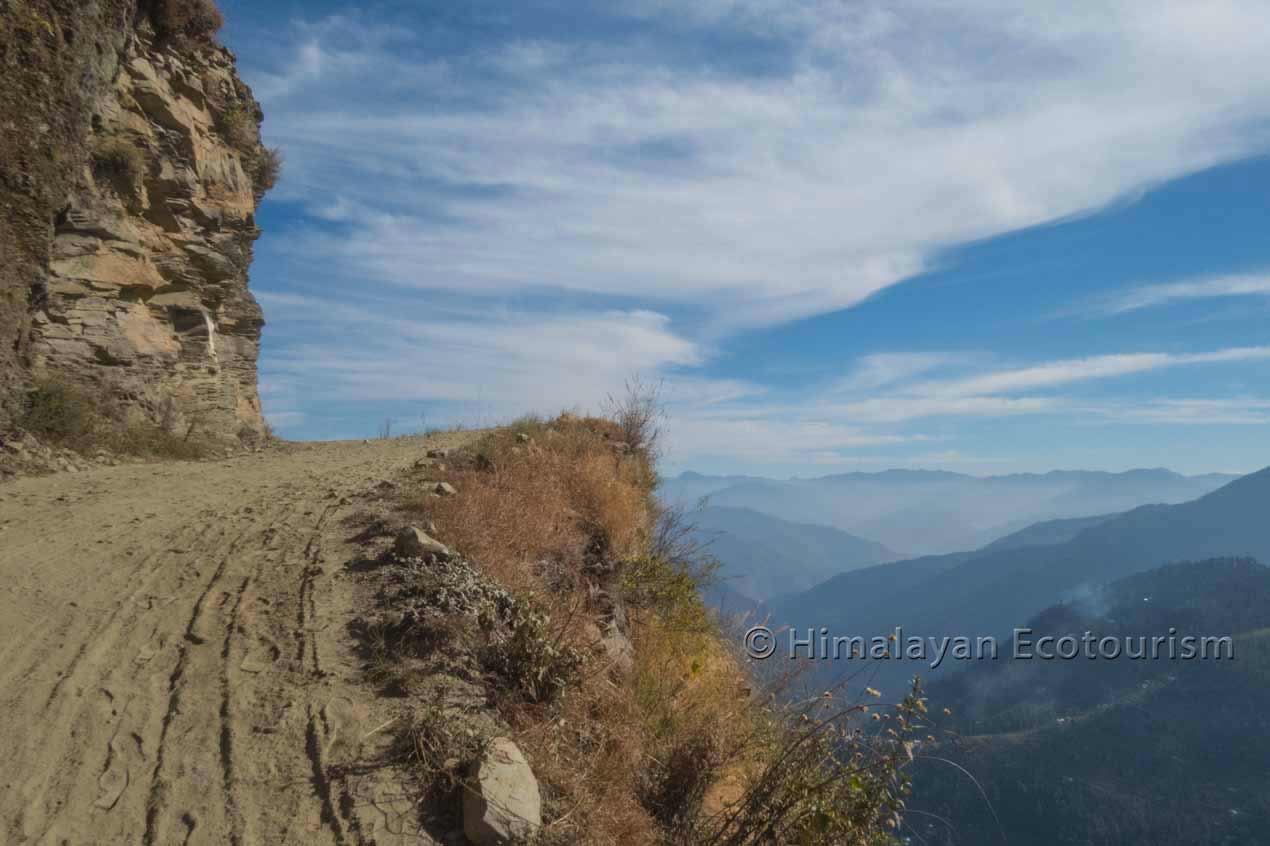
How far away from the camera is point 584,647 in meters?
4.86

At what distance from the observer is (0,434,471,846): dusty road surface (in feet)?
10.3

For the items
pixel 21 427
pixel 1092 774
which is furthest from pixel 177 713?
pixel 1092 774

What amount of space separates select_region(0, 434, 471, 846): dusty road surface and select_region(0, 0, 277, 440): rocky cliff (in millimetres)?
5387

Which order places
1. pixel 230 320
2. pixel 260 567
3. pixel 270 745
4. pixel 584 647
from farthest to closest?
pixel 230 320 → pixel 260 567 → pixel 584 647 → pixel 270 745

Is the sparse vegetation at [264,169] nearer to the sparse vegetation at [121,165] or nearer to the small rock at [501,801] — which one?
the sparse vegetation at [121,165]

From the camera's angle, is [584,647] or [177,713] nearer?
[177,713]

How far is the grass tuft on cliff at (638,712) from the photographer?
12.8ft

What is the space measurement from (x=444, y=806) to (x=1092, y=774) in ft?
447

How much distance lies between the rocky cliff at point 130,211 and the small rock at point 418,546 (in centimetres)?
796

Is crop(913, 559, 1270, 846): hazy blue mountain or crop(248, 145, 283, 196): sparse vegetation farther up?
crop(248, 145, 283, 196): sparse vegetation

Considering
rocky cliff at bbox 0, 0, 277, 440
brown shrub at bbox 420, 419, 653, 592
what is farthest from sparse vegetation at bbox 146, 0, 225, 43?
brown shrub at bbox 420, 419, 653, 592

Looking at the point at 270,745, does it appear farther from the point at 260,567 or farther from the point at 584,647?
the point at 260,567

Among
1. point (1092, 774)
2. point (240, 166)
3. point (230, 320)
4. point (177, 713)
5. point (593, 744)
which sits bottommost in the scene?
point (1092, 774)

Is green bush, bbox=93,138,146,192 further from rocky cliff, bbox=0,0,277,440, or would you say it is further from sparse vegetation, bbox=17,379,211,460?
sparse vegetation, bbox=17,379,211,460
